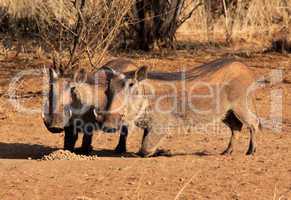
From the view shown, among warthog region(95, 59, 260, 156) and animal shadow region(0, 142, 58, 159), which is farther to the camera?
animal shadow region(0, 142, 58, 159)

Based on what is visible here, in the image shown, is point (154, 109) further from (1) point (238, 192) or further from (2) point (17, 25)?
(2) point (17, 25)

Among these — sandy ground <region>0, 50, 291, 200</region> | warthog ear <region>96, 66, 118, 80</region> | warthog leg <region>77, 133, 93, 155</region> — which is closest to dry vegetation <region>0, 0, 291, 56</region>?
sandy ground <region>0, 50, 291, 200</region>

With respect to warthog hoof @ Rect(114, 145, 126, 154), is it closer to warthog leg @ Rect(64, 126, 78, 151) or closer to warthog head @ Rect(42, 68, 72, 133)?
warthog leg @ Rect(64, 126, 78, 151)

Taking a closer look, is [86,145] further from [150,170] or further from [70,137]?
[150,170]

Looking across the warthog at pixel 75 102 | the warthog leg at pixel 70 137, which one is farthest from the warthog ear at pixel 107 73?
the warthog leg at pixel 70 137

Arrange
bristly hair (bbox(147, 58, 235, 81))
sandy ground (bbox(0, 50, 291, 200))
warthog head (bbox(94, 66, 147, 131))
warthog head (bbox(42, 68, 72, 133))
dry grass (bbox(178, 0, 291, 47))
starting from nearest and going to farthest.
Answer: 1. sandy ground (bbox(0, 50, 291, 200))
2. warthog head (bbox(94, 66, 147, 131))
3. warthog head (bbox(42, 68, 72, 133))
4. bristly hair (bbox(147, 58, 235, 81))
5. dry grass (bbox(178, 0, 291, 47))

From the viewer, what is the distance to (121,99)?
24.5 feet

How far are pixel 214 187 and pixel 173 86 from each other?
7.50 ft

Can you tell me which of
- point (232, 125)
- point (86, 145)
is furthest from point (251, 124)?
point (86, 145)

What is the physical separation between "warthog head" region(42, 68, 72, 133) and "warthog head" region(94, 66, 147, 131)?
0.40 metres

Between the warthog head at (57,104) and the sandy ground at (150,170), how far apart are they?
542 mm

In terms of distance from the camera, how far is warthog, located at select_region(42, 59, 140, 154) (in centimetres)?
776

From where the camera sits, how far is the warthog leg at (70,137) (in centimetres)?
803

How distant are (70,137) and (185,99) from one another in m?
1.43
